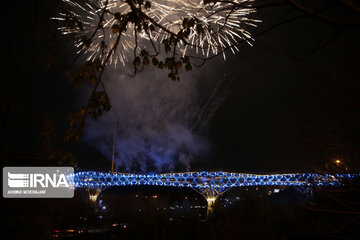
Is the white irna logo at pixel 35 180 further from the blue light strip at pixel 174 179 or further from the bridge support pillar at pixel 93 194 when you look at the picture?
the blue light strip at pixel 174 179

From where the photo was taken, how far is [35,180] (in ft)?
33.6

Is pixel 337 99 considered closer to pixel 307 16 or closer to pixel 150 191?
pixel 307 16

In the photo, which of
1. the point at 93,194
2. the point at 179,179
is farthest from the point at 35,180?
the point at 179,179

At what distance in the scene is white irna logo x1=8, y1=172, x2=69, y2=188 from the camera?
9.32m

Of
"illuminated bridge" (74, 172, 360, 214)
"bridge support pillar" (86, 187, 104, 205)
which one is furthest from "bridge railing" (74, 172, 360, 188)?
"bridge support pillar" (86, 187, 104, 205)

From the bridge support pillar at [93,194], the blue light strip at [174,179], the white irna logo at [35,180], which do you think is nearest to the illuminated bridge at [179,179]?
the blue light strip at [174,179]

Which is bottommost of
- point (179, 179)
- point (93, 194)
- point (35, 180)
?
point (35, 180)

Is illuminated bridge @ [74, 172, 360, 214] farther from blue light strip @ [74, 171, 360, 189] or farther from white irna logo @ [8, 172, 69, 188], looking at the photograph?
white irna logo @ [8, 172, 69, 188]

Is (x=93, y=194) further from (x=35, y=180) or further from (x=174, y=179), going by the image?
(x=35, y=180)

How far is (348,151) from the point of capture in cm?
620

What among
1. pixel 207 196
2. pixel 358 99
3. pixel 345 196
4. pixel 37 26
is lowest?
pixel 345 196

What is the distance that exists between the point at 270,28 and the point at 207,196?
6641 centimetres

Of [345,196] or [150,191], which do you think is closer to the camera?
[345,196]

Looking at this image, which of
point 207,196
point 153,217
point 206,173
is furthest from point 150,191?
point 153,217
